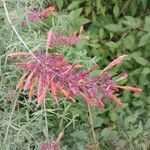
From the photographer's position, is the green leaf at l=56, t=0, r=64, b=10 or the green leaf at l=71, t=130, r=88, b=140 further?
the green leaf at l=56, t=0, r=64, b=10

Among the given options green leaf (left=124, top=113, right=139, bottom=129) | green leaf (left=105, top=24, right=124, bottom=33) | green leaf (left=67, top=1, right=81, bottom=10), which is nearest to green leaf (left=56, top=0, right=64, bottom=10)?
green leaf (left=67, top=1, right=81, bottom=10)

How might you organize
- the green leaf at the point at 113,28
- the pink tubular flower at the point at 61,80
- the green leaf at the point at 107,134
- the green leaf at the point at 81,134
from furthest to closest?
the green leaf at the point at 113,28 < the green leaf at the point at 107,134 < the green leaf at the point at 81,134 < the pink tubular flower at the point at 61,80

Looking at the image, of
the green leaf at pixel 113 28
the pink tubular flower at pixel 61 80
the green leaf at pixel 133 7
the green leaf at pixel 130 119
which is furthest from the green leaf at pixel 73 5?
the pink tubular flower at pixel 61 80

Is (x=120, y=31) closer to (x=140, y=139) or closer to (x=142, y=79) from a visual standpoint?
(x=142, y=79)

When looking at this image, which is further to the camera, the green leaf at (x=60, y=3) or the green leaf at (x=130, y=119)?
the green leaf at (x=60, y=3)

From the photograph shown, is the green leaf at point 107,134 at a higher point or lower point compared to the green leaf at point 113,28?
lower

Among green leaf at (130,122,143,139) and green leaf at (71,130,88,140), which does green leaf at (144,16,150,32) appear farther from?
green leaf at (71,130,88,140)

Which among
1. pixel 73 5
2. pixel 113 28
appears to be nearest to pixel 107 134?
pixel 113 28

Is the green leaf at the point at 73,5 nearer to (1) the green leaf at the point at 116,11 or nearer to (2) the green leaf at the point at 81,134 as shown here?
(1) the green leaf at the point at 116,11

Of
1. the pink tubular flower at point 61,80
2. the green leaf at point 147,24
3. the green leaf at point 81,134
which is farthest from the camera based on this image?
the green leaf at point 147,24

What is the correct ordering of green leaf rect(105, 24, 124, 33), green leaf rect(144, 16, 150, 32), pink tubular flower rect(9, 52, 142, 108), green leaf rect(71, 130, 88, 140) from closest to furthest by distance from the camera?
pink tubular flower rect(9, 52, 142, 108), green leaf rect(71, 130, 88, 140), green leaf rect(144, 16, 150, 32), green leaf rect(105, 24, 124, 33)

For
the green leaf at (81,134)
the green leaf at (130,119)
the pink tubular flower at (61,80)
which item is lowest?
the green leaf at (130,119)
